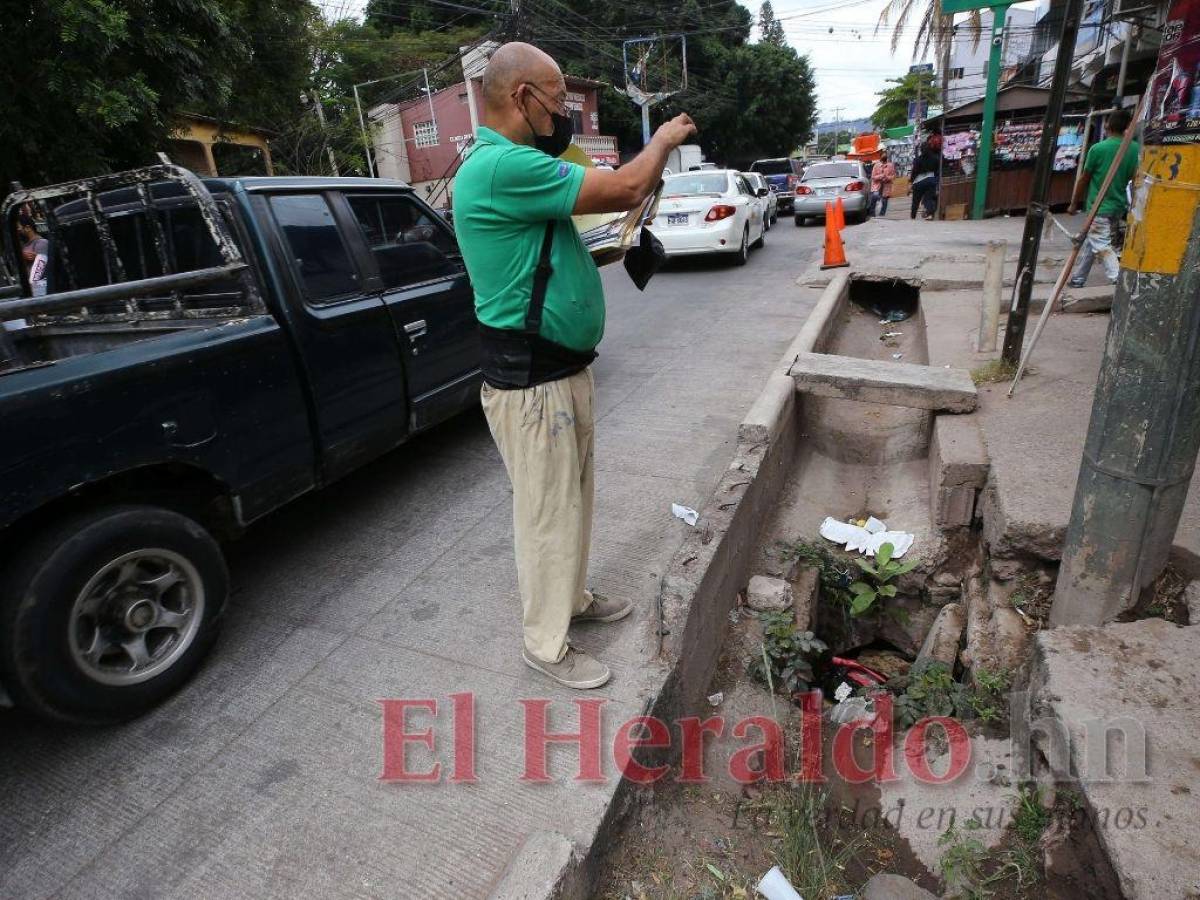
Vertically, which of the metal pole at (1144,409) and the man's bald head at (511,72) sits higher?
the man's bald head at (511,72)

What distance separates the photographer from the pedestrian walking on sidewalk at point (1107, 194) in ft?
22.6

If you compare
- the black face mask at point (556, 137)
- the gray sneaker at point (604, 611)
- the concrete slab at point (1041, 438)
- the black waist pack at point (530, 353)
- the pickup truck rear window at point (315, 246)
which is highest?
the black face mask at point (556, 137)

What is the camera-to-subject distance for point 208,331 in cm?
283

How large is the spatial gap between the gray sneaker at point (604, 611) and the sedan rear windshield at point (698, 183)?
994 cm

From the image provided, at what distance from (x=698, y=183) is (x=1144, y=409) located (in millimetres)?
10741

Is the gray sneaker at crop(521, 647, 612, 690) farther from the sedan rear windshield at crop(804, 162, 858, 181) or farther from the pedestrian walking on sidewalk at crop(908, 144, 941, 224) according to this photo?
the sedan rear windshield at crop(804, 162, 858, 181)

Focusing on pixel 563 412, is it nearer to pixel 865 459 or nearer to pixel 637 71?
pixel 865 459

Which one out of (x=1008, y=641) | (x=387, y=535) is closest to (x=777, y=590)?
(x=1008, y=641)

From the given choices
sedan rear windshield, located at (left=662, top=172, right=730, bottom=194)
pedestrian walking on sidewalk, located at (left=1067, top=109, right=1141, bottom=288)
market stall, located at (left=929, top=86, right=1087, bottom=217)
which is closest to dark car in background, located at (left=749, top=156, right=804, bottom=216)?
market stall, located at (left=929, top=86, right=1087, bottom=217)

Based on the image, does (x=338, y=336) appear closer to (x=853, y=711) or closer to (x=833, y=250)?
(x=853, y=711)

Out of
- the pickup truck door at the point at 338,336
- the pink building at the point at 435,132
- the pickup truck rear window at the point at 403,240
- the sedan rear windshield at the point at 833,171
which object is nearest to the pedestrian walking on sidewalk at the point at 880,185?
the sedan rear windshield at the point at 833,171

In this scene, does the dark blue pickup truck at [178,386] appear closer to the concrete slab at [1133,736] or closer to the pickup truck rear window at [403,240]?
the pickup truck rear window at [403,240]

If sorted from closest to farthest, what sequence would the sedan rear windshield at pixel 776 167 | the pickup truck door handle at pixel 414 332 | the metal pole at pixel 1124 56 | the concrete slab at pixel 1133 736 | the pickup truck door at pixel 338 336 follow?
1. the concrete slab at pixel 1133 736
2. the pickup truck door at pixel 338 336
3. the pickup truck door handle at pixel 414 332
4. the metal pole at pixel 1124 56
5. the sedan rear windshield at pixel 776 167

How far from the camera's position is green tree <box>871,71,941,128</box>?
4197 centimetres
